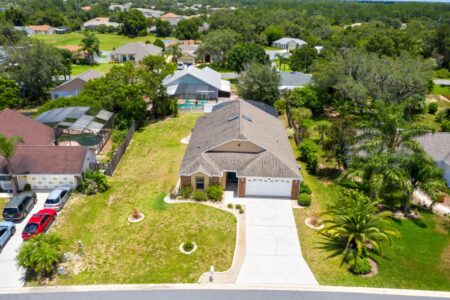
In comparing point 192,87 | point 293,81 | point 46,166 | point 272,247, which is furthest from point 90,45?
point 272,247

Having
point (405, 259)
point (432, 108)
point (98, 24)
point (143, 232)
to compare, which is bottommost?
point (432, 108)

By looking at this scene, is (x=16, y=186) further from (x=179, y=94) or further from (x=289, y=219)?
(x=179, y=94)

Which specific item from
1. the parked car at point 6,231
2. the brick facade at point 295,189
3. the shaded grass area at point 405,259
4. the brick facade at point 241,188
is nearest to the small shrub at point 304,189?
the brick facade at point 295,189

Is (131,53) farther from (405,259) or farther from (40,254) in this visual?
(405,259)

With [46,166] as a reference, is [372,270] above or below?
below

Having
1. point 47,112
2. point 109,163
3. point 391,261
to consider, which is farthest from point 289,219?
point 47,112

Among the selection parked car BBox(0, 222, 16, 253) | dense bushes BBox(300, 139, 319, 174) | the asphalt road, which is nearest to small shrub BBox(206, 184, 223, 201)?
the asphalt road
